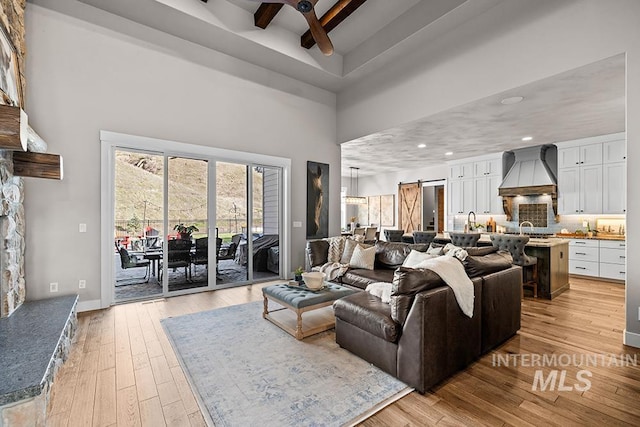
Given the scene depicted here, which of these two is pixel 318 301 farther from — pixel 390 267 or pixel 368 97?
pixel 368 97

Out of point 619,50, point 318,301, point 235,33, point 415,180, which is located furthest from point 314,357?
point 415,180

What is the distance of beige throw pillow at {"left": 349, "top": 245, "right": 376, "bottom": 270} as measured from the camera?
15.4ft

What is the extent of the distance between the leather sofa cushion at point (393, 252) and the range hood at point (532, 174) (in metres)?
4.31

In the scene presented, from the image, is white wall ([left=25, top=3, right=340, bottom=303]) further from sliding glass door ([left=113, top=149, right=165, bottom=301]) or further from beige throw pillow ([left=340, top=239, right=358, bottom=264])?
beige throw pillow ([left=340, top=239, right=358, bottom=264])

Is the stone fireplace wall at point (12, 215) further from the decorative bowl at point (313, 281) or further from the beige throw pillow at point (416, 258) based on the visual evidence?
the beige throw pillow at point (416, 258)

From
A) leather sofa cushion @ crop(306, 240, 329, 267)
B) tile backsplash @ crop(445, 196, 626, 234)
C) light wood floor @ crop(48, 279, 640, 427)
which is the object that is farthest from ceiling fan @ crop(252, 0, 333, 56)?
tile backsplash @ crop(445, 196, 626, 234)

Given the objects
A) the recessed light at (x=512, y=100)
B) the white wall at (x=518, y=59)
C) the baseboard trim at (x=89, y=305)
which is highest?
the white wall at (x=518, y=59)

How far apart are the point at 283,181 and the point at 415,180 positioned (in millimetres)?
5955

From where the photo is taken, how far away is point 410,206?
411 inches

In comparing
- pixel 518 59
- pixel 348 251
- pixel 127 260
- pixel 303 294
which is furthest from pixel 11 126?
pixel 518 59

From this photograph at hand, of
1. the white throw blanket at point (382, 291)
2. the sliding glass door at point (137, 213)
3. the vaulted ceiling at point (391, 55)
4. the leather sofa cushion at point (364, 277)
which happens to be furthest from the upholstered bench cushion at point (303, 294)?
the vaulted ceiling at point (391, 55)

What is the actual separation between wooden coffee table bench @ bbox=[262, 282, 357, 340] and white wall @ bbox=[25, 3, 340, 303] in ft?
8.49

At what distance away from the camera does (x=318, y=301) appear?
312 cm

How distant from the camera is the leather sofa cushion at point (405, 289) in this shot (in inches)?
85.5
